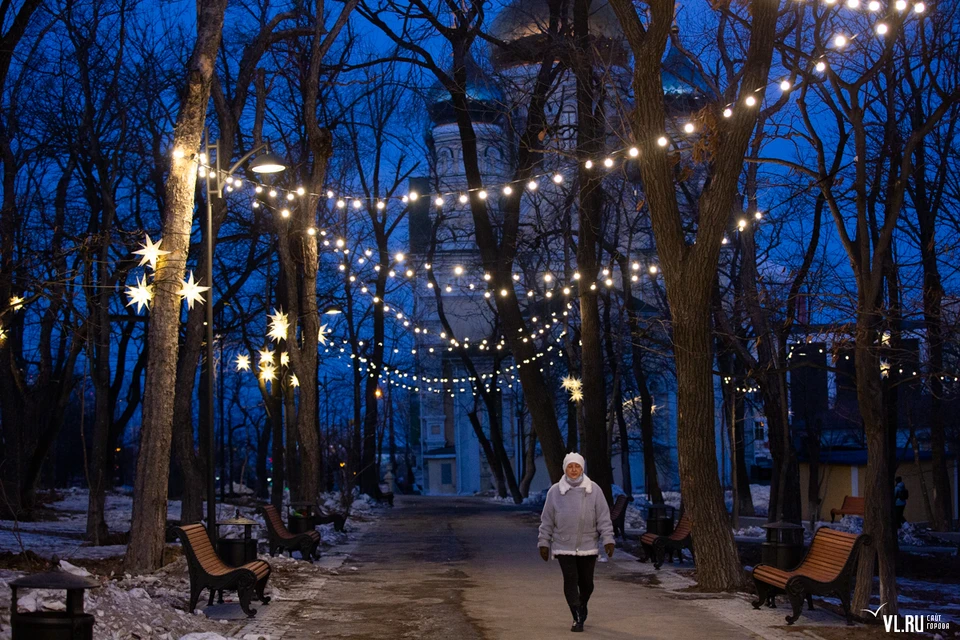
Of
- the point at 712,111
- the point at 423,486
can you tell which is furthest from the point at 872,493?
the point at 423,486

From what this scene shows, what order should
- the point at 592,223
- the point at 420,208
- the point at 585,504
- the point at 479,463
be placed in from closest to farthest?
the point at 585,504, the point at 592,223, the point at 420,208, the point at 479,463

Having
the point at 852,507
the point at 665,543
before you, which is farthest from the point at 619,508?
the point at 852,507

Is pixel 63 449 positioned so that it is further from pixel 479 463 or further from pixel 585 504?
pixel 585 504

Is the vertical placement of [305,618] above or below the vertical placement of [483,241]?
below

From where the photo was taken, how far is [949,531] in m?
29.8

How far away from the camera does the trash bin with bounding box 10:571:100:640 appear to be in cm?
754

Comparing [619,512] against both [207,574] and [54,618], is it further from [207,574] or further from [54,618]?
[54,618]

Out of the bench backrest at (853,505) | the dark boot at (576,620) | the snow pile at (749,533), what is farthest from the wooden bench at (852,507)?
the dark boot at (576,620)

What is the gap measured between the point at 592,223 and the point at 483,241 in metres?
3.00

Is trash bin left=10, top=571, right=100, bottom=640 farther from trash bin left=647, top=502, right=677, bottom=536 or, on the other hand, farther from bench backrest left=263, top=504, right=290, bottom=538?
trash bin left=647, top=502, right=677, bottom=536

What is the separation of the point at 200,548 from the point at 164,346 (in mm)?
3413

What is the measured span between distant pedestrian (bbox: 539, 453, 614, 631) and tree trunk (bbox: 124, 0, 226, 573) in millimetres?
5676

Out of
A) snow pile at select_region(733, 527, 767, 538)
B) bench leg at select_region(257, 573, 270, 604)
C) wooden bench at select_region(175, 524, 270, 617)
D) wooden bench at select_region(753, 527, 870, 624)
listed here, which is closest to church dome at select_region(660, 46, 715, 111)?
wooden bench at select_region(753, 527, 870, 624)

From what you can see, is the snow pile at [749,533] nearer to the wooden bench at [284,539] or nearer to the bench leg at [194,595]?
the wooden bench at [284,539]
